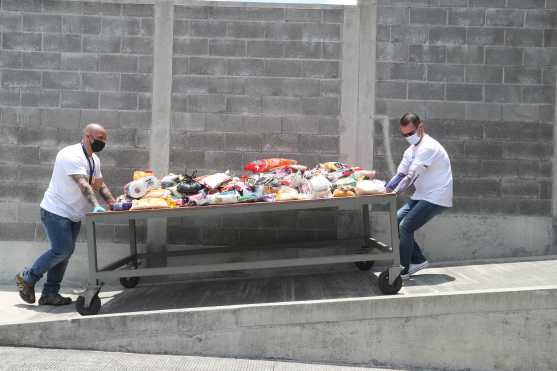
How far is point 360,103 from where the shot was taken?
19.4ft

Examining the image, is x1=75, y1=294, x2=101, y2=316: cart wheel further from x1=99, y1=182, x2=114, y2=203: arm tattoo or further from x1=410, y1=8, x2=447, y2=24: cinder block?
x1=410, y1=8, x2=447, y2=24: cinder block

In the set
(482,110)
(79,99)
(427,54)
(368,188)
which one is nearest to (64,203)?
(79,99)

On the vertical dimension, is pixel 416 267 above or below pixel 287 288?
above

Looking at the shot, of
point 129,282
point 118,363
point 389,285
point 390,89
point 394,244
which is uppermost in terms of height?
point 390,89

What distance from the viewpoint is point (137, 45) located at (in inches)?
233

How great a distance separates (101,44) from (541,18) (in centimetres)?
518

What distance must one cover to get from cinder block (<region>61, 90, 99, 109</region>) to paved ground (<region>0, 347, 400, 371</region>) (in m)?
2.95

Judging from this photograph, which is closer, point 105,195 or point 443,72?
point 105,195

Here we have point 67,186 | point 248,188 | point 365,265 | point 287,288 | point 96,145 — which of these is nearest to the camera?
point 248,188

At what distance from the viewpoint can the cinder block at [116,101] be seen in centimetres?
591

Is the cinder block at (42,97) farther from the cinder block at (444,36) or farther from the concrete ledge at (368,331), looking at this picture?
the cinder block at (444,36)

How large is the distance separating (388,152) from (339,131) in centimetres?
62

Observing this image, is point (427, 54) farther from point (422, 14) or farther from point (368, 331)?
point (368, 331)

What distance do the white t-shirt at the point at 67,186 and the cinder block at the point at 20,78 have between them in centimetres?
173
